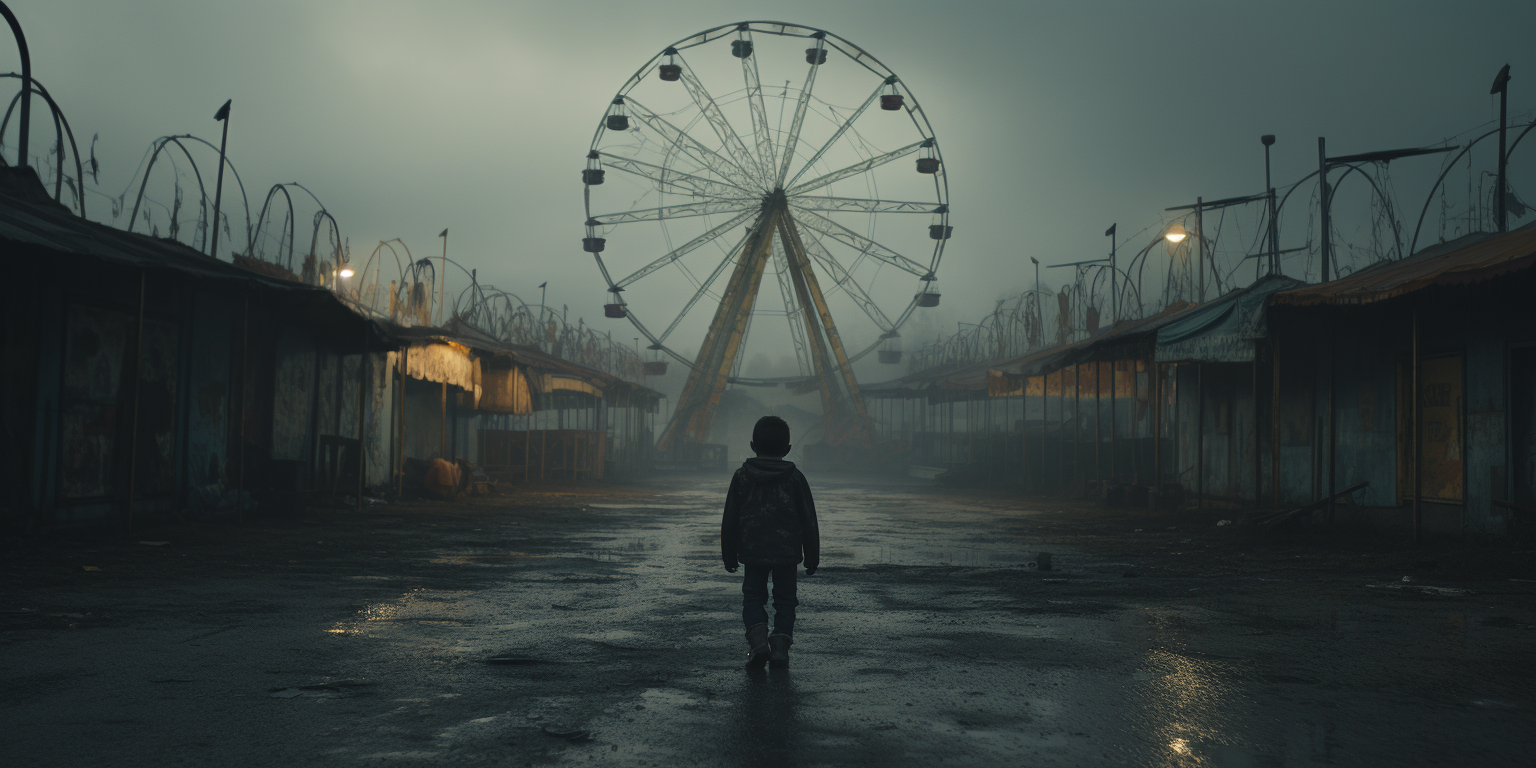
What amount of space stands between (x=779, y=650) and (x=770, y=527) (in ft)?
2.03

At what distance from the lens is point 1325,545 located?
36.3 ft

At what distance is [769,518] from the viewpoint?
5.28m

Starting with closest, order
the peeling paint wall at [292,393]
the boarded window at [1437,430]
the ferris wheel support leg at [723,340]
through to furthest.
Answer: the boarded window at [1437,430] < the peeling paint wall at [292,393] < the ferris wheel support leg at [723,340]

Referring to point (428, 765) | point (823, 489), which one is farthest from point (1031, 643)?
point (823, 489)

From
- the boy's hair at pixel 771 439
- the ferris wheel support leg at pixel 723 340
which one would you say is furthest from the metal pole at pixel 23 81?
the ferris wheel support leg at pixel 723 340

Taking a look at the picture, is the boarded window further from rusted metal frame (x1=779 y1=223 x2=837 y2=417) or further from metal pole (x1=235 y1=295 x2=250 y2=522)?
rusted metal frame (x1=779 y1=223 x2=837 y2=417)

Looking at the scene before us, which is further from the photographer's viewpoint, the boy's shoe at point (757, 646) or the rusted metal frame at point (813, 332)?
the rusted metal frame at point (813, 332)

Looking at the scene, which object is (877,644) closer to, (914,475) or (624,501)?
(624,501)

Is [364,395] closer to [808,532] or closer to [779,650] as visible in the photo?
[808,532]

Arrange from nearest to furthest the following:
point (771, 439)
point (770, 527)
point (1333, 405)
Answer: point (770, 527), point (771, 439), point (1333, 405)

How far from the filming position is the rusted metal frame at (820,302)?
42250mm

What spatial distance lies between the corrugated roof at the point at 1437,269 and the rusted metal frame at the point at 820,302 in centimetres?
2897

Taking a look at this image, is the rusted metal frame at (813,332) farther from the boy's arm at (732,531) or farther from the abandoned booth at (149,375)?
the boy's arm at (732,531)

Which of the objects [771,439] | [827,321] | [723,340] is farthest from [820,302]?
[771,439]
